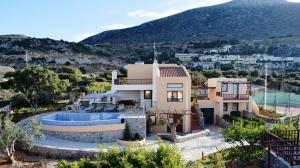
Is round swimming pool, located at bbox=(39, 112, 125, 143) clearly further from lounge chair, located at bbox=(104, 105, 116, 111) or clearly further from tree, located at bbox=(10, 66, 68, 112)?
tree, located at bbox=(10, 66, 68, 112)

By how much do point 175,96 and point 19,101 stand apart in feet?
49.4

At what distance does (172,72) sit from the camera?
108ft

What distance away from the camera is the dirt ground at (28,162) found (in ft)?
71.3

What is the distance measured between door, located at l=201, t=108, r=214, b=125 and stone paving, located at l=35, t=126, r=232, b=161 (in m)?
6.24

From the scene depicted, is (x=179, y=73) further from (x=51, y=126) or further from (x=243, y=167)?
(x=243, y=167)

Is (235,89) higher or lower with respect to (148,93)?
higher

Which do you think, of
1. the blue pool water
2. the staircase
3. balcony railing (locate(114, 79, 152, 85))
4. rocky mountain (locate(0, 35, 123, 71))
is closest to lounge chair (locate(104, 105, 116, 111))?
the blue pool water

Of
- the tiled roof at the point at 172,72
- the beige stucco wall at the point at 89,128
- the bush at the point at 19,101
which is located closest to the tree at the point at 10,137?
the beige stucco wall at the point at 89,128

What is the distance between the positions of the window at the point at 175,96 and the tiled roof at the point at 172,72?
1.54 m

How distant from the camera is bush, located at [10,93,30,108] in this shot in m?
37.0

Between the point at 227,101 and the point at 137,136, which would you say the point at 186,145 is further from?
the point at 227,101

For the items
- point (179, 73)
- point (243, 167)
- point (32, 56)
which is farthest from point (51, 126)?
point (32, 56)

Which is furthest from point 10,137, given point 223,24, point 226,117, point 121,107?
point 223,24

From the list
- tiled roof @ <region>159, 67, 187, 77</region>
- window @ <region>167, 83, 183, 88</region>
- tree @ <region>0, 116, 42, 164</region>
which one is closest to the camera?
tree @ <region>0, 116, 42, 164</region>
